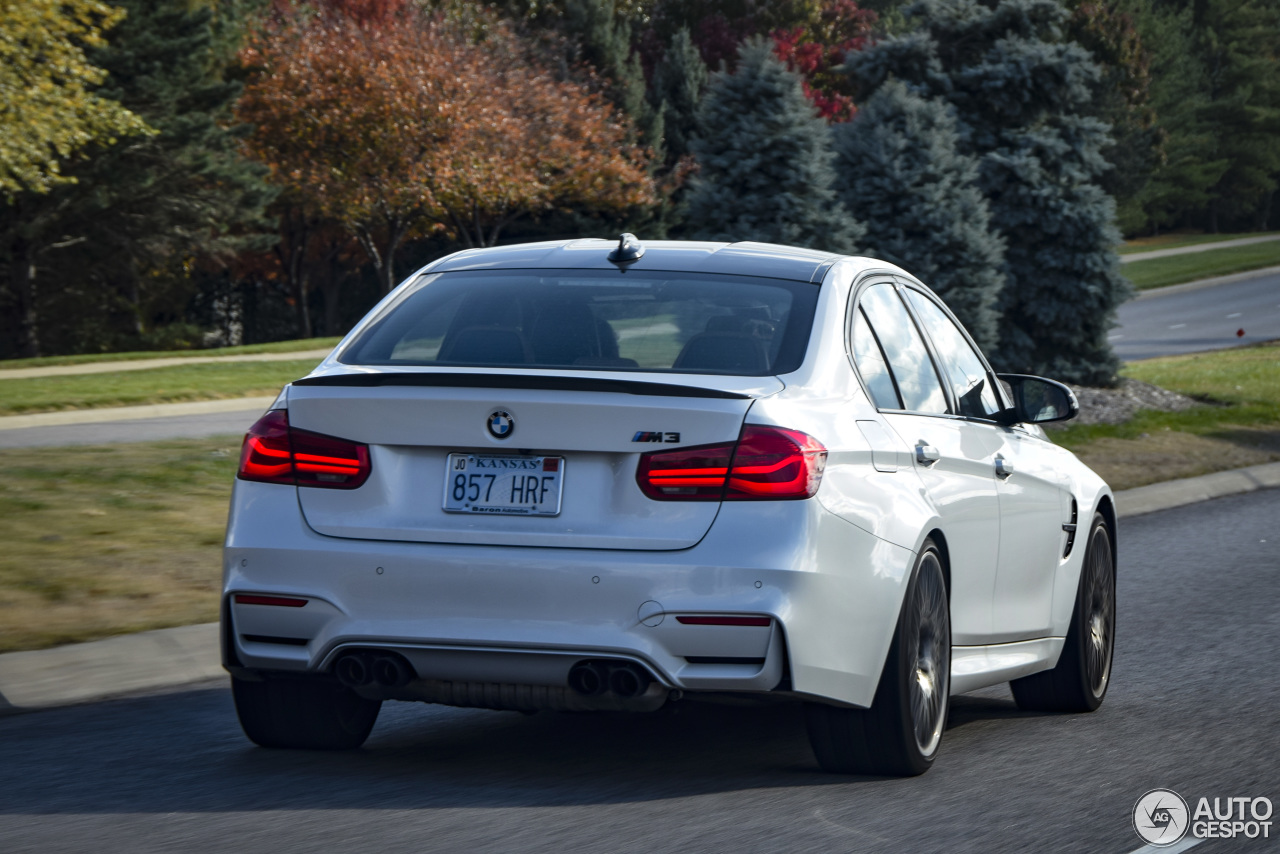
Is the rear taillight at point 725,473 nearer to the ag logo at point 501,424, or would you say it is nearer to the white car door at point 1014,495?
the ag logo at point 501,424

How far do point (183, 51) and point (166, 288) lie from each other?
1056cm

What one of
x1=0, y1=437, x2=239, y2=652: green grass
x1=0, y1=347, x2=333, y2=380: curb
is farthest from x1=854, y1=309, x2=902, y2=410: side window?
x1=0, y1=347, x2=333, y2=380: curb

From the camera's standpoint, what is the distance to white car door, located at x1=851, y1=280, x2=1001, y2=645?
578 centimetres

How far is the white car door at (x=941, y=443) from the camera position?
5.78m

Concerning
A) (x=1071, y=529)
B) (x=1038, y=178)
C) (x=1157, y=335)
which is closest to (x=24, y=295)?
(x=1038, y=178)

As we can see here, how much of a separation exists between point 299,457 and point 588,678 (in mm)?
1082

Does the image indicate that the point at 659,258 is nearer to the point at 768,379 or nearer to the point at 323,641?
the point at 768,379

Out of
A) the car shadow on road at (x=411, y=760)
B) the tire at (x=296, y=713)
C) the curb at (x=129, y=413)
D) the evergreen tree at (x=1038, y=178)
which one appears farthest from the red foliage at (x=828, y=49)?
the tire at (x=296, y=713)

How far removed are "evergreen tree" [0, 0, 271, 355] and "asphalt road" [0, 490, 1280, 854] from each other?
36.8 meters

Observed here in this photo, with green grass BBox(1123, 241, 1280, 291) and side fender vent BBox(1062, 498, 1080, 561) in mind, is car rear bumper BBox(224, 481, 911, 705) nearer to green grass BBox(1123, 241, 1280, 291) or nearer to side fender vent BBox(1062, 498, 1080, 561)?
side fender vent BBox(1062, 498, 1080, 561)

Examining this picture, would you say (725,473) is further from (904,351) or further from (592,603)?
(904,351)

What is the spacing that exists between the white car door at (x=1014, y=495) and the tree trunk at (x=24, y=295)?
1550 inches

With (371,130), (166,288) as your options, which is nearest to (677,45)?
(371,130)

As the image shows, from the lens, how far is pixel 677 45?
50.7m
